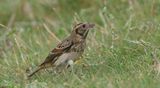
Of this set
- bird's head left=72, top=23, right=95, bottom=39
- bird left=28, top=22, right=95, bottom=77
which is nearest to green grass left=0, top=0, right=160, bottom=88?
bird left=28, top=22, right=95, bottom=77

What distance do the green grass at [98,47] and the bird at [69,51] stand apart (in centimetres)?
13

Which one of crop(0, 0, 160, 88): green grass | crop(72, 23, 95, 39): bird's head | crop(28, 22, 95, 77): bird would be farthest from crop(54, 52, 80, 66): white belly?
crop(72, 23, 95, 39): bird's head

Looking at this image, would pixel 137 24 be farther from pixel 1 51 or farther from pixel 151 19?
pixel 1 51

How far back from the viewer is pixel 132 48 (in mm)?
9594

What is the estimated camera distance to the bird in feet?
30.5

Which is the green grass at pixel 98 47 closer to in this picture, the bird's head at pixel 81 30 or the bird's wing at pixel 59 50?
the bird's wing at pixel 59 50

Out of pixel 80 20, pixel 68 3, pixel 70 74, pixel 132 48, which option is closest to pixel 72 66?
pixel 70 74

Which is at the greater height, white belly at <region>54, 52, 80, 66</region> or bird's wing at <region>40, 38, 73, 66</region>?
bird's wing at <region>40, 38, 73, 66</region>

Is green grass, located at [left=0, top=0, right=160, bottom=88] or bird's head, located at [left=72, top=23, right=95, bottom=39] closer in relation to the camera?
green grass, located at [left=0, top=0, right=160, bottom=88]

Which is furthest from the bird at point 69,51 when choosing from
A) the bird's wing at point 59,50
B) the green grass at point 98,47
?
the green grass at point 98,47

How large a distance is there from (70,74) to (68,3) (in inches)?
235

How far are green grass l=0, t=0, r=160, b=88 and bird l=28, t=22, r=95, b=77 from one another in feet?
0.43

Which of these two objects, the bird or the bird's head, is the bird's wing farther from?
the bird's head

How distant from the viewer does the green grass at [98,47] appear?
27.2 feet
